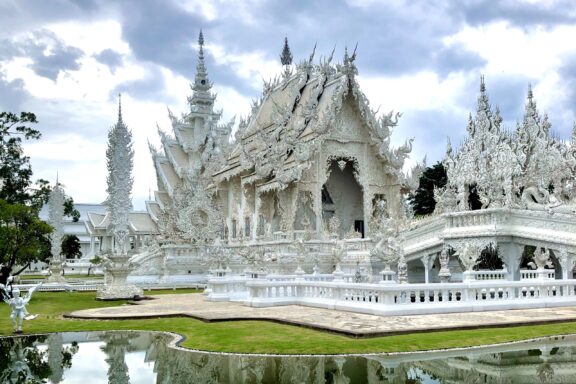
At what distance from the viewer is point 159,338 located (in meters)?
10.5

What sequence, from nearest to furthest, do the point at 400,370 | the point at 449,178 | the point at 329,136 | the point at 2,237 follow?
the point at 400,370
the point at 2,237
the point at 449,178
the point at 329,136

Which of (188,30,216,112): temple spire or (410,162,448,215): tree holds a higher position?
(188,30,216,112): temple spire

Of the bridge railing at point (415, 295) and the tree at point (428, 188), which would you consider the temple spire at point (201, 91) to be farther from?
the bridge railing at point (415, 295)

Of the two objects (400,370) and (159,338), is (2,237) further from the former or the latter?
(400,370)

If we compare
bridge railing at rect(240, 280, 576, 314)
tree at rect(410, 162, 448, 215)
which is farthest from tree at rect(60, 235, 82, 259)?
bridge railing at rect(240, 280, 576, 314)

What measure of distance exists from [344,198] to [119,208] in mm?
13440

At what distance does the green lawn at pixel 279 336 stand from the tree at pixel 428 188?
36760 mm

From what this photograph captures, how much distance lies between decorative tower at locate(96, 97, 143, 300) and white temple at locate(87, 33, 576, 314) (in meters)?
3.00

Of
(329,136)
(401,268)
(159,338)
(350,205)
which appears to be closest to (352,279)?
(401,268)

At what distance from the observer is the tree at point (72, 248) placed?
62.7 m

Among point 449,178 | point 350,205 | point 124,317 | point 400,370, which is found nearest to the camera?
point 400,370

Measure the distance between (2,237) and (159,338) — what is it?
12811 mm

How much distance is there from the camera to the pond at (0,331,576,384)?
7004mm

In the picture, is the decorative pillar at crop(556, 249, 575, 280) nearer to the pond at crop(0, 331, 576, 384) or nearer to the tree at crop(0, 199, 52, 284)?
the pond at crop(0, 331, 576, 384)
